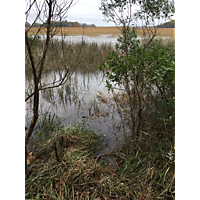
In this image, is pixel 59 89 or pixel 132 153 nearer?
pixel 132 153

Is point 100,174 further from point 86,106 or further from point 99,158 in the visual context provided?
point 86,106

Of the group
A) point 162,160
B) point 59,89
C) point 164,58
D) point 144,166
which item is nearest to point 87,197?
point 144,166

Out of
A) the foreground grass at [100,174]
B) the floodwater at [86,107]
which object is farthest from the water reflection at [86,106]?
the foreground grass at [100,174]

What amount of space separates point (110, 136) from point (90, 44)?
756 centimetres

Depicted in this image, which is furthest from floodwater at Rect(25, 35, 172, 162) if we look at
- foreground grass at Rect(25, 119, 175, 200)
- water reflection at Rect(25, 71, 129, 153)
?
foreground grass at Rect(25, 119, 175, 200)

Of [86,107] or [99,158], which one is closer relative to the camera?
[99,158]

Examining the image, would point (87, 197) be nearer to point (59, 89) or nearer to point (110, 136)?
point (110, 136)

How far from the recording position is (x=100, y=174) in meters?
2.05

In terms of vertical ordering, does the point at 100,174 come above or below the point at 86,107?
below

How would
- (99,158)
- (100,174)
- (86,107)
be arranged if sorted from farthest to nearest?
(86,107)
(99,158)
(100,174)

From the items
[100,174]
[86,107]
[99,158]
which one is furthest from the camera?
[86,107]

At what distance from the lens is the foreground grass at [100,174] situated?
1.77m

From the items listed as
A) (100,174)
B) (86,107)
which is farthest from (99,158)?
(86,107)

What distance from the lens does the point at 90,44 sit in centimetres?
944
